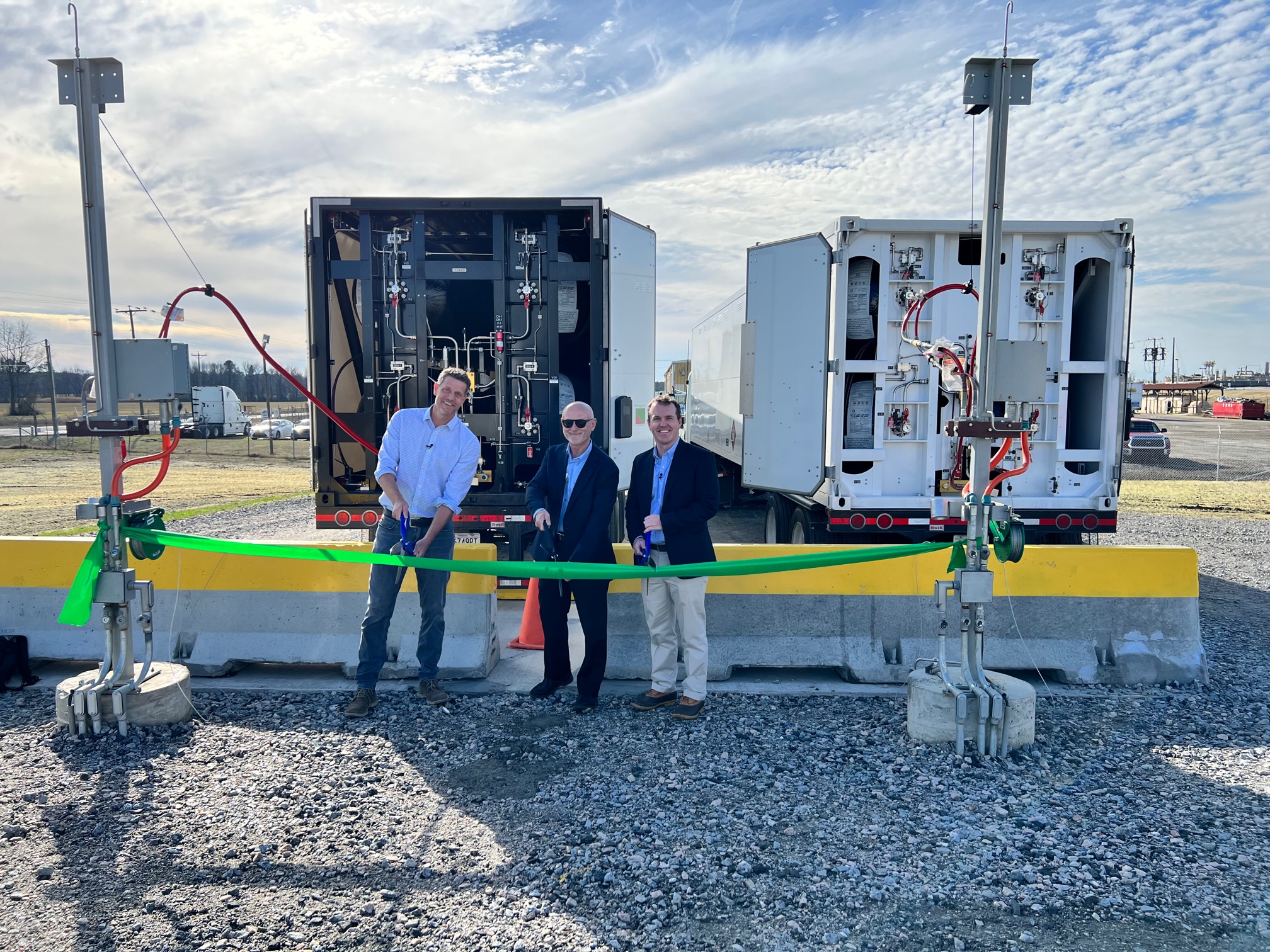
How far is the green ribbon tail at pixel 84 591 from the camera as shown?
4.55 metres

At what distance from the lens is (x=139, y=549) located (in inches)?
196

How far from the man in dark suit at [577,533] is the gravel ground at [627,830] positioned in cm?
28

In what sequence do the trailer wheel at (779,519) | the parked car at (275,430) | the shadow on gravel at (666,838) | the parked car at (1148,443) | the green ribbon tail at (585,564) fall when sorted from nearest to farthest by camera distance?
1. the shadow on gravel at (666,838)
2. the green ribbon tail at (585,564)
3. the trailer wheel at (779,519)
4. the parked car at (1148,443)
5. the parked car at (275,430)

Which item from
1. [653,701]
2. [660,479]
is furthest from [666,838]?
[660,479]

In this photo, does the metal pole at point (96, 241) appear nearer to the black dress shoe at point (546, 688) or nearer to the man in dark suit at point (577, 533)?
the man in dark suit at point (577, 533)

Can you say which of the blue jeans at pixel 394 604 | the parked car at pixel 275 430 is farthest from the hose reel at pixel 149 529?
the parked car at pixel 275 430

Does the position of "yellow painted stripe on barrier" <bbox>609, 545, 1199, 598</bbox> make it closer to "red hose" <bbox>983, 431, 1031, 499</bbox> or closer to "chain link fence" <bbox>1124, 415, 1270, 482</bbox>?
"red hose" <bbox>983, 431, 1031, 499</bbox>

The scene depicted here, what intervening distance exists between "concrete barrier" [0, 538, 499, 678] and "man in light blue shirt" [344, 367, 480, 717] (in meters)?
0.44

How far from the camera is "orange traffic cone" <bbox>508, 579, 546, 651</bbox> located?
604 centimetres

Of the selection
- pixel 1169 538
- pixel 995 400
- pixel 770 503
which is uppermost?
pixel 995 400

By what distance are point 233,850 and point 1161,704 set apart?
5.04 metres

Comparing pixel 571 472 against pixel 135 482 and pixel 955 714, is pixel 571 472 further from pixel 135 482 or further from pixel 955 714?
pixel 135 482

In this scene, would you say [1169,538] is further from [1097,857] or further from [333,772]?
[333,772]

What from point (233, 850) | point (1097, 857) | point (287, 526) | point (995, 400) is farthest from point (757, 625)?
point (287, 526)
